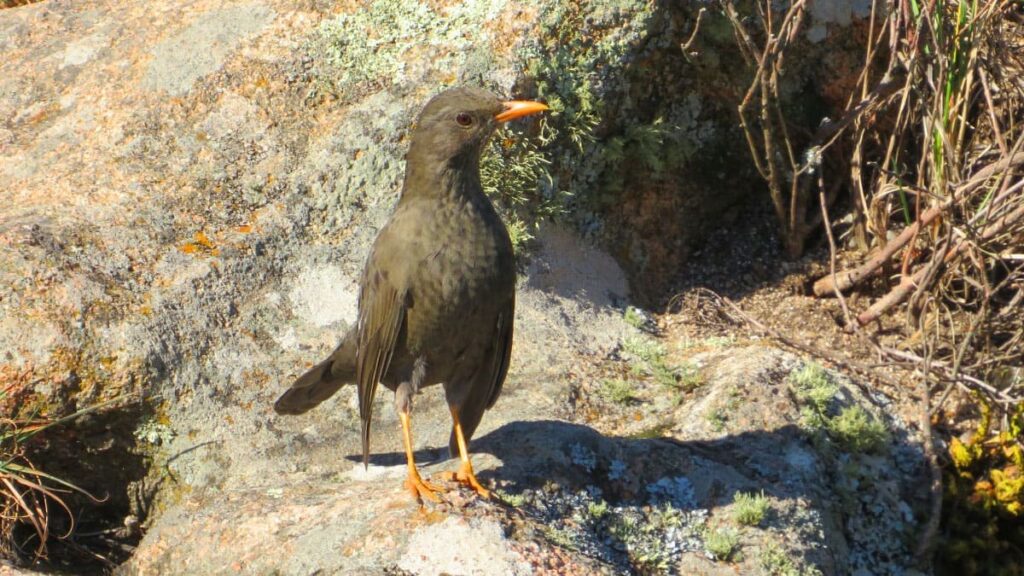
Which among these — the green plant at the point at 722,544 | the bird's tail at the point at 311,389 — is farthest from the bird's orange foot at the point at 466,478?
the green plant at the point at 722,544

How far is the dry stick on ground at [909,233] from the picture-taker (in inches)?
258

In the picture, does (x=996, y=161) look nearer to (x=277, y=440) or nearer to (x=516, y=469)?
(x=516, y=469)

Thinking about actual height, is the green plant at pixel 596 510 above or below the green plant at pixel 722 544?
above

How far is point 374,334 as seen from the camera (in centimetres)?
529

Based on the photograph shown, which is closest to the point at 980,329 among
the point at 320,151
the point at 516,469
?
the point at 516,469

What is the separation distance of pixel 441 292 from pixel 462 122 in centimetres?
83

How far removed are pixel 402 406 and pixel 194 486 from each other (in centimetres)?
110

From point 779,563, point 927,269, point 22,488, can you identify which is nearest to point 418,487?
point 779,563

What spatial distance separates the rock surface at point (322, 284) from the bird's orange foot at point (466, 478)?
0.43 feet

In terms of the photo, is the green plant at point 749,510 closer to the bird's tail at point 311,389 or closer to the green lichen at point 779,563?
the green lichen at point 779,563

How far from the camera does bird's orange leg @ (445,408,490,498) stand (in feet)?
16.3

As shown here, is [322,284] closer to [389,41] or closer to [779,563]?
[389,41]

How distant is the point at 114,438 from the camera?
5.73 m

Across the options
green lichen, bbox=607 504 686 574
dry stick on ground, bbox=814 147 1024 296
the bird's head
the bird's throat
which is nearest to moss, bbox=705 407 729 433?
green lichen, bbox=607 504 686 574
